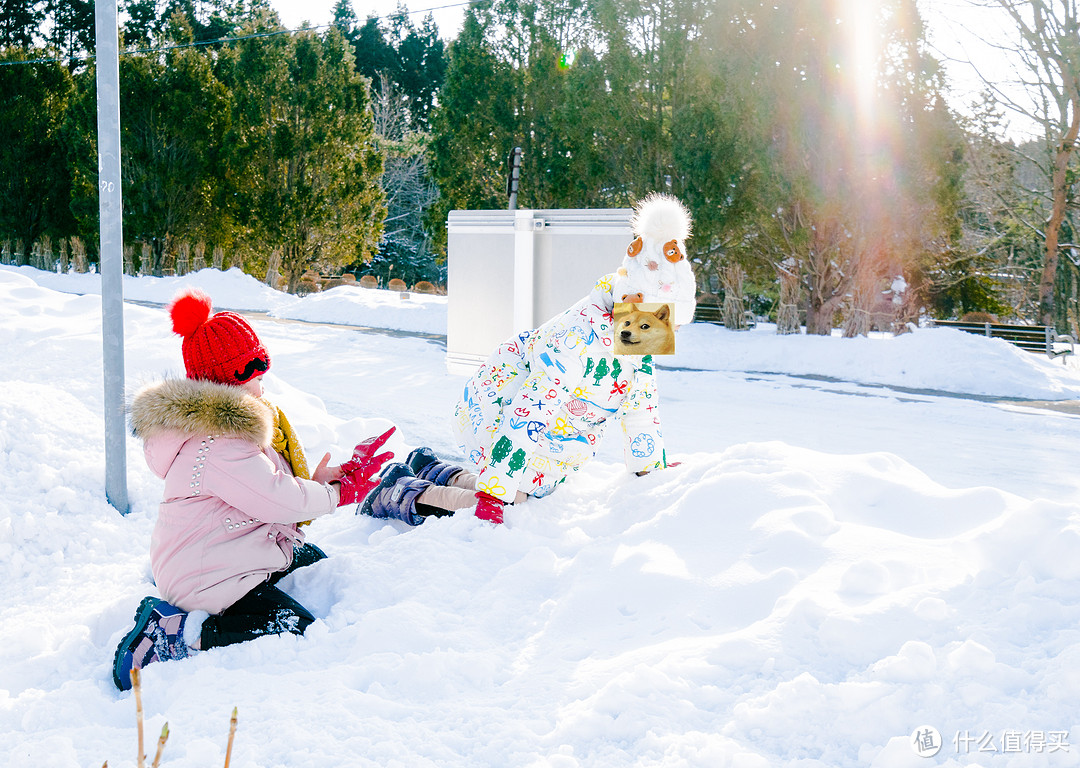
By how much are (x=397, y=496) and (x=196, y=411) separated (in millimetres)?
1320

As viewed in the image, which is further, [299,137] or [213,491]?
[299,137]

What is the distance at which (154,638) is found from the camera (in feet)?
9.07

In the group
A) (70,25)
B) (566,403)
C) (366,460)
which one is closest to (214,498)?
(366,460)

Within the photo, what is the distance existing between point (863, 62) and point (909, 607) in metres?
12.0

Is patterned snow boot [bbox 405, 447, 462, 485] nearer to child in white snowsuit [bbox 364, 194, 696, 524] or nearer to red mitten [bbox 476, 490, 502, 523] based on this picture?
child in white snowsuit [bbox 364, 194, 696, 524]

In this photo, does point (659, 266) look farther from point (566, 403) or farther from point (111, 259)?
point (111, 259)

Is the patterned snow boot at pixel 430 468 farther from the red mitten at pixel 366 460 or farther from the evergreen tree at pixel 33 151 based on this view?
the evergreen tree at pixel 33 151

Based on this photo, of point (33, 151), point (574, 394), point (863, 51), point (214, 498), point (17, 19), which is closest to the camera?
point (214, 498)

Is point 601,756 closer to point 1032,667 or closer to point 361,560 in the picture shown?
point 1032,667

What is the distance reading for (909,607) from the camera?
2.69m

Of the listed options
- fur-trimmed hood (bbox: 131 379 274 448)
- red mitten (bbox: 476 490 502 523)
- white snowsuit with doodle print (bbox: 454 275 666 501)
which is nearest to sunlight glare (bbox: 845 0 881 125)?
white snowsuit with doodle print (bbox: 454 275 666 501)

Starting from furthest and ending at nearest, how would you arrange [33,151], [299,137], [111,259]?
[33,151] → [299,137] → [111,259]

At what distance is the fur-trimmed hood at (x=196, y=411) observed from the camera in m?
2.77

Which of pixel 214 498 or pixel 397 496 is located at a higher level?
pixel 214 498
